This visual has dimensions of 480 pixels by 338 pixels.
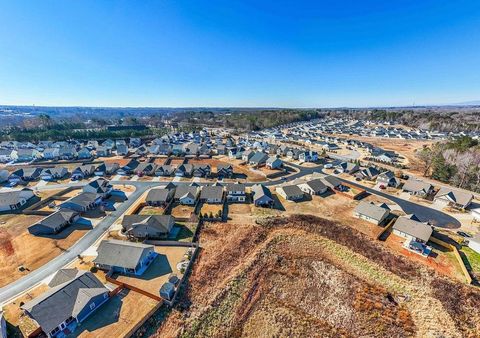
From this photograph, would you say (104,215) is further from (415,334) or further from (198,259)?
(415,334)

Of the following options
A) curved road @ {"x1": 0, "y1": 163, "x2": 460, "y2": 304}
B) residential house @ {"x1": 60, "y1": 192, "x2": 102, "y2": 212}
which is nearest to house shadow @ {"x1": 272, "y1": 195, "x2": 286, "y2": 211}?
curved road @ {"x1": 0, "y1": 163, "x2": 460, "y2": 304}

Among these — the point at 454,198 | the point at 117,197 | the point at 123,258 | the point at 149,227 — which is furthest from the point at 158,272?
the point at 454,198

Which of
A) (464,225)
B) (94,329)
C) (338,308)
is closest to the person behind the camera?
(94,329)

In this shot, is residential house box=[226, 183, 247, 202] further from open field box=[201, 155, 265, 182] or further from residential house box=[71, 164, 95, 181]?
residential house box=[71, 164, 95, 181]

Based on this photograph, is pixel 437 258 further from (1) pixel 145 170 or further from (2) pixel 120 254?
(1) pixel 145 170

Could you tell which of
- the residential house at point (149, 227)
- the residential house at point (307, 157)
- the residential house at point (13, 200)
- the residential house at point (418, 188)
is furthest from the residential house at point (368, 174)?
the residential house at point (13, 200)

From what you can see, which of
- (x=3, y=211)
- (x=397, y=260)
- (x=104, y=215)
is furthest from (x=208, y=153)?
(x=397, y=260)
